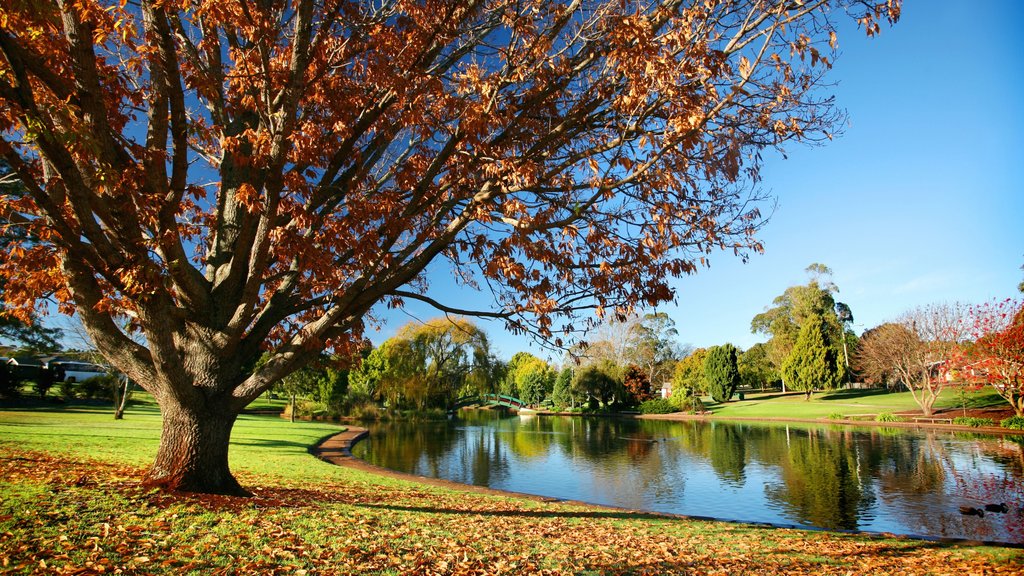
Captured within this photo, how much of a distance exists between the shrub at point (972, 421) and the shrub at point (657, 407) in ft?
78.2

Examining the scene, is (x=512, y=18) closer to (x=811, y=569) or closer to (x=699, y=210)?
(x=699, y=210)

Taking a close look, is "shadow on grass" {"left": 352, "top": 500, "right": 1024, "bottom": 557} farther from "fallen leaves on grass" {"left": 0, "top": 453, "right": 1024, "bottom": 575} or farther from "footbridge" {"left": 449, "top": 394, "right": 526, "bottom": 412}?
"footbridge" {"left": 449, "top": 394, "right": 526, "bottom": 412}

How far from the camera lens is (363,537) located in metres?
5.79

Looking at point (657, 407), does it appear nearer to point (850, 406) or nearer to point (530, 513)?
point (850, 406)

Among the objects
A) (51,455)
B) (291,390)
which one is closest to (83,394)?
(291,390)

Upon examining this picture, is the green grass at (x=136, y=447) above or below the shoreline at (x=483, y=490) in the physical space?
above

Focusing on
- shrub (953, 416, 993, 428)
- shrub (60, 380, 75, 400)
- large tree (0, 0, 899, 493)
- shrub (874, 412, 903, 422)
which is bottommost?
shrub (874, 412, 903, 422)

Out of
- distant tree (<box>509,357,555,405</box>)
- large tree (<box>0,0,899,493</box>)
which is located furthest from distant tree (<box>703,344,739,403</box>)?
large tree (<box>0,0,899,493</box>)

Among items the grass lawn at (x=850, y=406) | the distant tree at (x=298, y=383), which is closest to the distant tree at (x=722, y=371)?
the grass lawn at (x=850, y=406)

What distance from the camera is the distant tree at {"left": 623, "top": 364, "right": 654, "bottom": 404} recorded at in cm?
5550

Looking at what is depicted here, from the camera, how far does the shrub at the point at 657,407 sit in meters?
51.6

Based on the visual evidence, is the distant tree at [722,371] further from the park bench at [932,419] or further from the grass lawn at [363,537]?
the grass lawn at [363,537]

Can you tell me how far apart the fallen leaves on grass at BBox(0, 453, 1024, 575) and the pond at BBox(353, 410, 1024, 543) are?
14.1 feet

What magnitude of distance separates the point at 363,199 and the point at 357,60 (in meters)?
2.03
